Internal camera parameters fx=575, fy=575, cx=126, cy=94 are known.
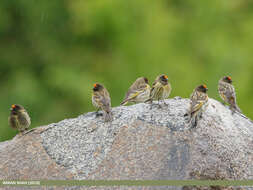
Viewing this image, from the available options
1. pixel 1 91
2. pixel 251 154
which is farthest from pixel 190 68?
pixel 251 154

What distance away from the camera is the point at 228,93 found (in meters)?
11.1

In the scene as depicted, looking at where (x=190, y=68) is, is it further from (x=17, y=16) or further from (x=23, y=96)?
(x=17, y=16)

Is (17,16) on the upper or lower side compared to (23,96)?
A: upper

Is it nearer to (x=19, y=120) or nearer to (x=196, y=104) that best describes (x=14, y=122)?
(x=19, y=120)

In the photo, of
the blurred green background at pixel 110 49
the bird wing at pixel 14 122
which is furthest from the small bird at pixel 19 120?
the blurred green background at pixel 110 49

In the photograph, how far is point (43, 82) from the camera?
2972cm

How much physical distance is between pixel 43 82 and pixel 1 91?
2.19 meters

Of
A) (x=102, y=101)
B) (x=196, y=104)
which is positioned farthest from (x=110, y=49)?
(x=196, y=104)

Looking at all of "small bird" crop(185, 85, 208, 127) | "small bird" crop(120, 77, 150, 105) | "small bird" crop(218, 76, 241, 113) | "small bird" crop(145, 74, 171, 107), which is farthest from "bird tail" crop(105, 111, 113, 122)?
"small bird" crop(218, 76, 241, 113)

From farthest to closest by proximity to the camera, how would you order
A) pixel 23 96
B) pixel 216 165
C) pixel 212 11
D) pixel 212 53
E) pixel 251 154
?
1. pixel 212 11
2. pixel 212 53
3. pixel 23 96
4. pixel 251 154
5. pixel 216 165

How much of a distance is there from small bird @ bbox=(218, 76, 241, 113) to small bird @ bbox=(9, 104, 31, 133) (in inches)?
147

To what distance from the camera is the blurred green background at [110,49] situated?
26.4m

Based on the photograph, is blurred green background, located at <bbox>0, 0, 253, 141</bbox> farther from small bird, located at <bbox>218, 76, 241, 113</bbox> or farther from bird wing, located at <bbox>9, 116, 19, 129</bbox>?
bird wing, located at <bbox>9, 116, 19, 129</bbox>

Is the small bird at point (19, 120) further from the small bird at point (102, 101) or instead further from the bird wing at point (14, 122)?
the small bird at point (102, 101)
